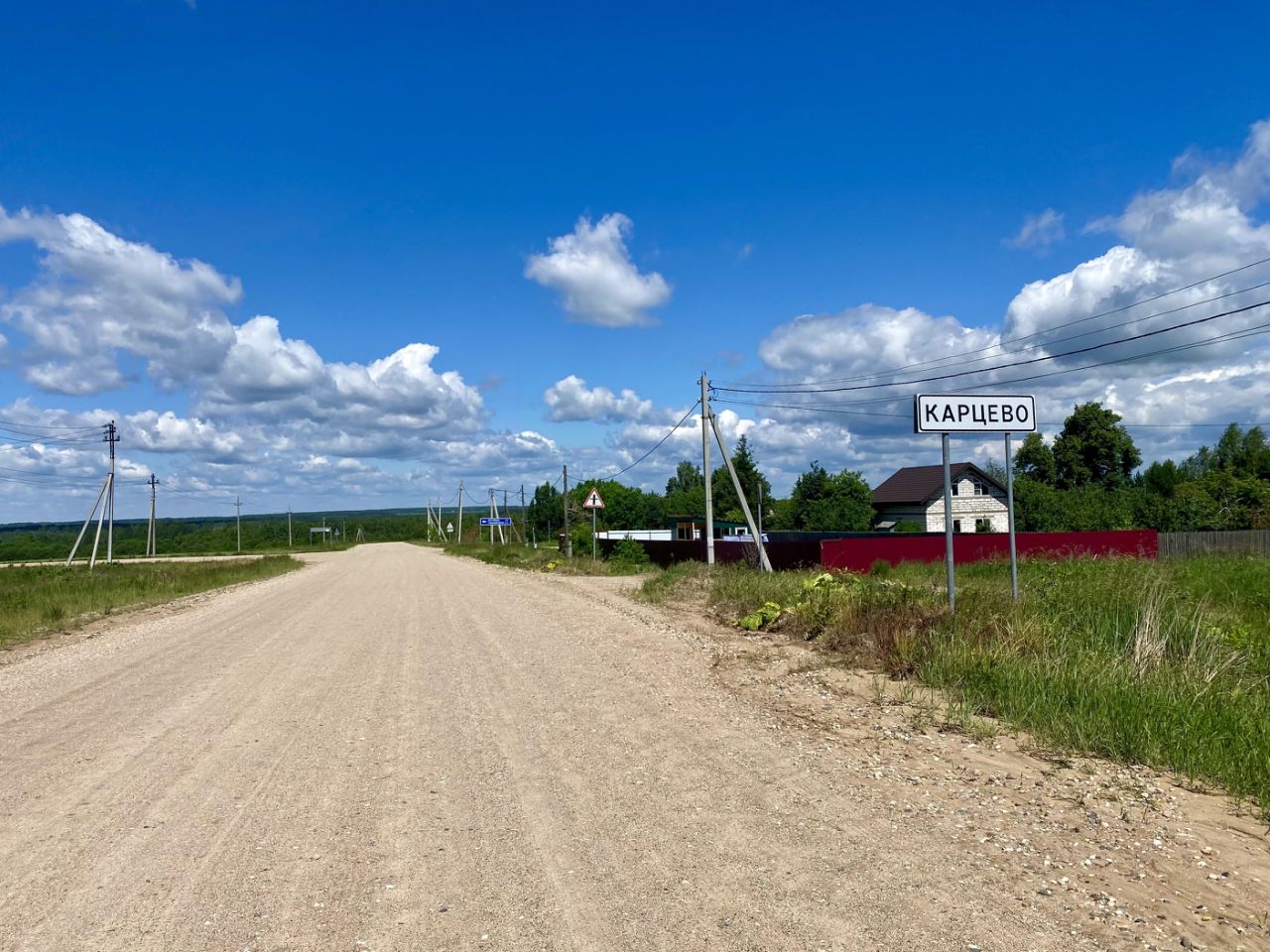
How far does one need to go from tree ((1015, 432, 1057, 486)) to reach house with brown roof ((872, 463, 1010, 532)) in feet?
23.5

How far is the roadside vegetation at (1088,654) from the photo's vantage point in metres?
5.88

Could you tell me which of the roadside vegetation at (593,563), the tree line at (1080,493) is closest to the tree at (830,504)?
the tree line at (1080,493)

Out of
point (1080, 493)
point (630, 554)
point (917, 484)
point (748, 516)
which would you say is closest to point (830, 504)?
point (917, 484)

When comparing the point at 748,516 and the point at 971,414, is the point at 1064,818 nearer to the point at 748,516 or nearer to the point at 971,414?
the point at 971,414

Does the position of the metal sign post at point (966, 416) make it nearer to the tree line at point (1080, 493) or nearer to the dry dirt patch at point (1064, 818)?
the dry dirt patch at point (1064, 818)

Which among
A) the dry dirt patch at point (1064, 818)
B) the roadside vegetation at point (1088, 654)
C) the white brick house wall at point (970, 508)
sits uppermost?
the white brick house wall at point (970, 508)

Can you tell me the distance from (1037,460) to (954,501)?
38.8 feet

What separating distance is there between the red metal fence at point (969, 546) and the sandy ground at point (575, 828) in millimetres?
17607

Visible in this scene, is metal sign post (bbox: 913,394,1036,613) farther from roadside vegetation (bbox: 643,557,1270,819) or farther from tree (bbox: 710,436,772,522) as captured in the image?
tree (bbox: 710,436,772,522)

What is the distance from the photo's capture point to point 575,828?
4.77m

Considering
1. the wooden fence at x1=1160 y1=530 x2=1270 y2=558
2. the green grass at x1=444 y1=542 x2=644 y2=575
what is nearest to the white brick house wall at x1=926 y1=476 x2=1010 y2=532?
the green grass at x1=444 y1=542 x2=644 y2=575

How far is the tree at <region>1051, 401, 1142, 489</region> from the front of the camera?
211 ft

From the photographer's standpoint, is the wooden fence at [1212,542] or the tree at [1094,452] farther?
the tree at [1094,452]

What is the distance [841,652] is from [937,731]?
3.49 m
